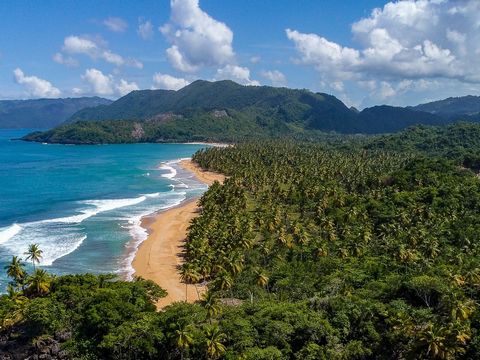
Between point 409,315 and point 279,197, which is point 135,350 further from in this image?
point 279,197

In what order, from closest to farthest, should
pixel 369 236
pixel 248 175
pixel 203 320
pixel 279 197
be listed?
pixel 203 320 < pixel 369 236 < pixel 279 197 < pixel 248 175

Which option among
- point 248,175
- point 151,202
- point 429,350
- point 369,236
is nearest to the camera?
point 429,350

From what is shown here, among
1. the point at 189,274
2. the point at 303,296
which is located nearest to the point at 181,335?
the point at 303,296

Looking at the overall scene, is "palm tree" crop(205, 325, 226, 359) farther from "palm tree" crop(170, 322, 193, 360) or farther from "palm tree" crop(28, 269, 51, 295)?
"palm tree" crop(28, 269, 51, 295)

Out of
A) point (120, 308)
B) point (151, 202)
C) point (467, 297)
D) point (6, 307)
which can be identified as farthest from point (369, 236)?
point (151, 202)

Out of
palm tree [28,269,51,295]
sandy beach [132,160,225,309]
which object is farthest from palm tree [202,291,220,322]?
palm tree [28,269,51,295]

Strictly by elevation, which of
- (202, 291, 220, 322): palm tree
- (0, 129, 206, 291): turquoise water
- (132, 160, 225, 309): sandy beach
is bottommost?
(132, 160, 225, 309): sandy beach

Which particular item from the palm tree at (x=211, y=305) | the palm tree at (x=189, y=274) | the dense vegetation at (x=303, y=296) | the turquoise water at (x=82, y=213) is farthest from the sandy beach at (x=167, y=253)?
the palm tree at (x=211, y=305)
